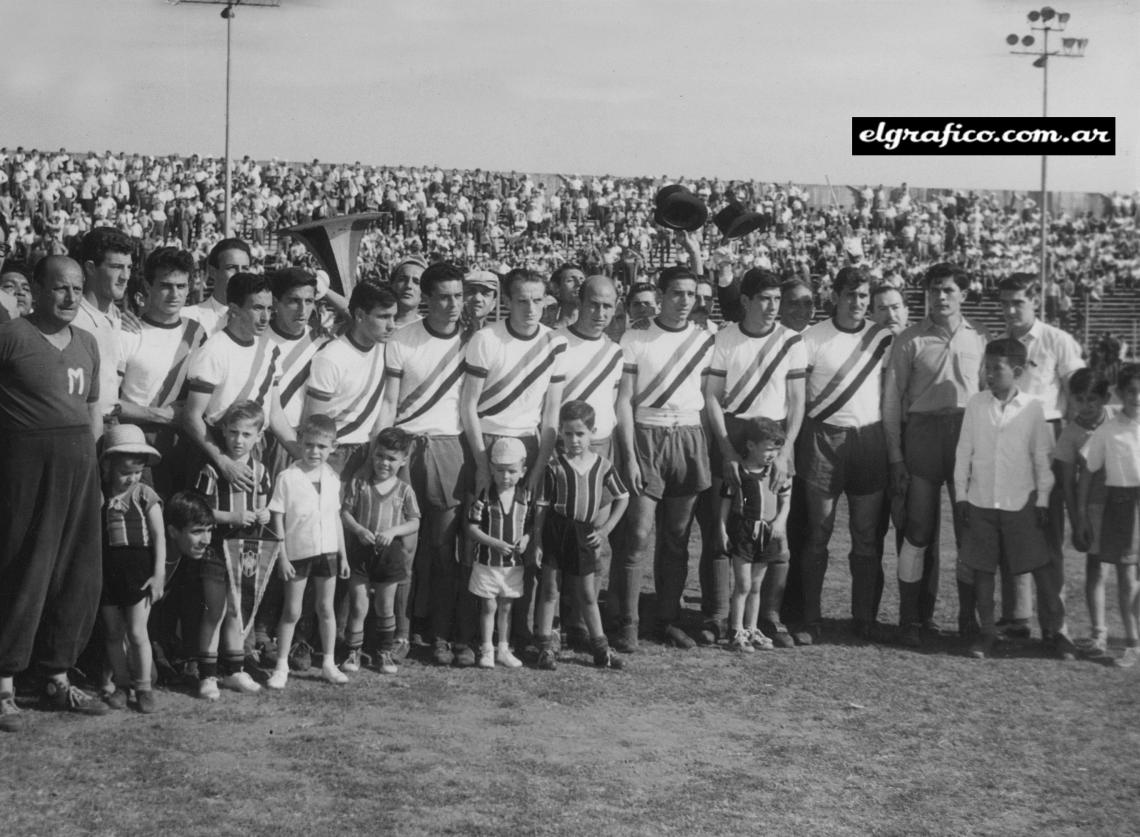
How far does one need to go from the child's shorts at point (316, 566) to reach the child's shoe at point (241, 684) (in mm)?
537

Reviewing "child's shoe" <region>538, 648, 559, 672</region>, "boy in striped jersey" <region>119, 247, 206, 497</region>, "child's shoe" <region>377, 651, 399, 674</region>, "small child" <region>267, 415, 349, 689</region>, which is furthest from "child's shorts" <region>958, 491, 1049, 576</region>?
"boy in striped jersey" <region>119, 247, 206, 497</region>

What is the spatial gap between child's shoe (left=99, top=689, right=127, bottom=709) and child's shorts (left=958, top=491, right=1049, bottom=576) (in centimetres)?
462

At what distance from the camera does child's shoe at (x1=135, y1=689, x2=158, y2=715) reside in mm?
5941

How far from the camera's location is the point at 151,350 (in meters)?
6.51

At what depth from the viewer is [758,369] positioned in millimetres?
7566

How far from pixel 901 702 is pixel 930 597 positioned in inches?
61.7

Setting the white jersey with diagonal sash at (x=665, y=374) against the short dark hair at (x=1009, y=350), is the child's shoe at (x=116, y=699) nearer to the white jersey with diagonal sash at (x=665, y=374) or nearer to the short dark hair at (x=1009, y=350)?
the white jersey with diagonal sash at (x=665, y=374)

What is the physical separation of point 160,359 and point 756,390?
10.8ft

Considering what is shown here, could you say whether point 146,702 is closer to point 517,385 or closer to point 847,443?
point 517,385

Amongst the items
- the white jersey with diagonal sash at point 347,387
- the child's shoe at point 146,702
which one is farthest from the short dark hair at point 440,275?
the child's shoe at point 146,702

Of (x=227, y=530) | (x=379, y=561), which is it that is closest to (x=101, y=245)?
(x=227, y=530)


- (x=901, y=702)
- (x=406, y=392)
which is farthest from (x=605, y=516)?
(x=901, y=702)

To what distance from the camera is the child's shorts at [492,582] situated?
22.8 feet

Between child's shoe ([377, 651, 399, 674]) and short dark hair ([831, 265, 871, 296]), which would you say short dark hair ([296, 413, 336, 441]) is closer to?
child's shoe ([377, 651, 399, 674])
